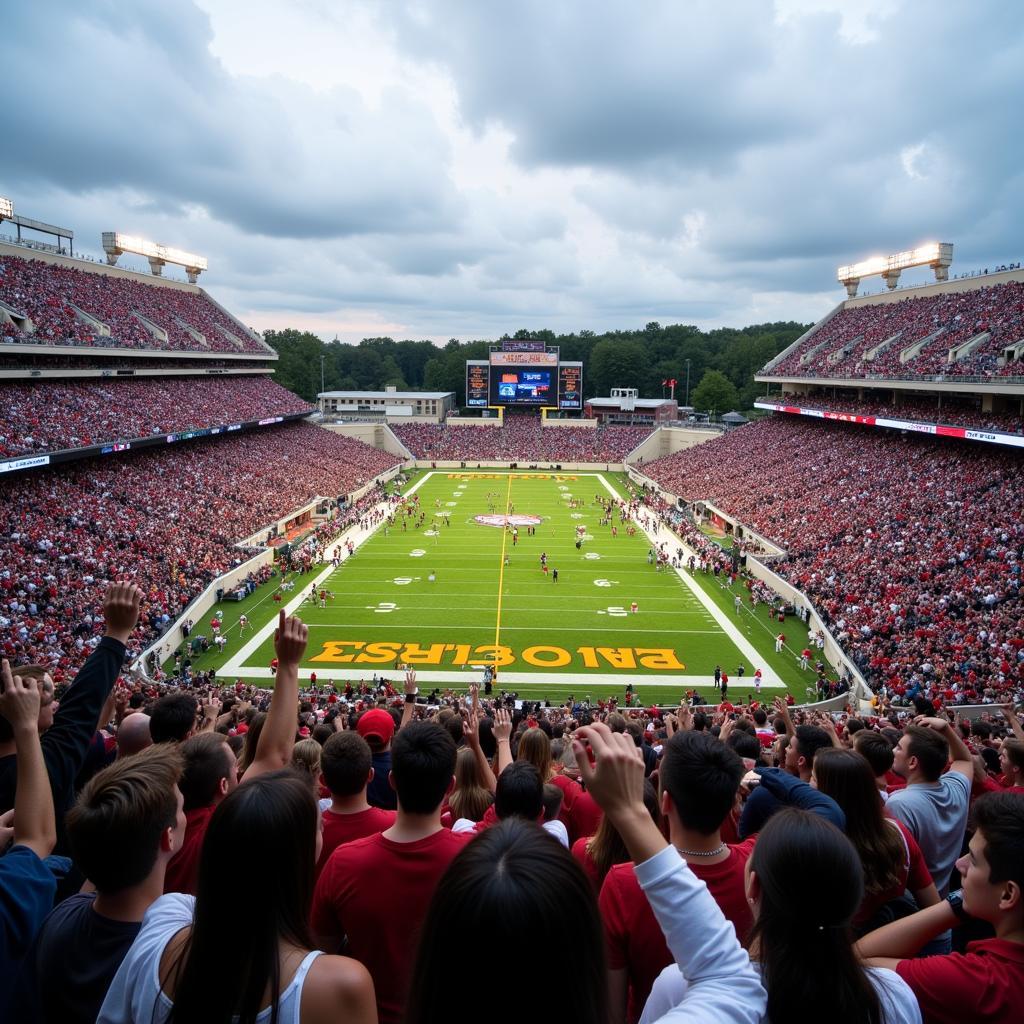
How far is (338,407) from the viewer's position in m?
84.2

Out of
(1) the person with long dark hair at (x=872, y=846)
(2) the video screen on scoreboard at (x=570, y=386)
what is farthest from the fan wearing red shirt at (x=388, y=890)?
(2) the video screen on scoreboard at (x=570, y=386)

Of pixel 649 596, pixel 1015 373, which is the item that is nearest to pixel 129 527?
pixel 649 596

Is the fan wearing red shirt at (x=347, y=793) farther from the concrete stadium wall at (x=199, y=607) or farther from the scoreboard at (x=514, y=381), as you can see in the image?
the scoreboard at (x=514, y=381)

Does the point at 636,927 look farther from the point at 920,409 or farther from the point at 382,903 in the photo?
the point at 920,409

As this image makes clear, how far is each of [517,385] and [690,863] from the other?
7285cm

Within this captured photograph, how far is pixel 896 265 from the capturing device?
54.1 meters

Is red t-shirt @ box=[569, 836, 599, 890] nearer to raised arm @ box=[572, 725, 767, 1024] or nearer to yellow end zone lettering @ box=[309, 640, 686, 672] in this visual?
raised arm @ box=[572, 725, 767, 1024]

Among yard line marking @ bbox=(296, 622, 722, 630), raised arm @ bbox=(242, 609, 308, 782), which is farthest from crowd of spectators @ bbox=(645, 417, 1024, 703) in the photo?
raised arm @ bbox=(242, 609, 308, 782)

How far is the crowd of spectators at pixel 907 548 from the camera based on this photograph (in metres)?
19.4

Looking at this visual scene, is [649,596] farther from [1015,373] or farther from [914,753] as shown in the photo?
[914,753]

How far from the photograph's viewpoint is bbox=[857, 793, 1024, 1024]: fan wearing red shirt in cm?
237

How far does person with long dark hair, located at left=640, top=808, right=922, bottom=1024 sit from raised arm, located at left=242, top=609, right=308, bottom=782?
2206 mm

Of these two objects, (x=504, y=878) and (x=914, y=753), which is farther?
(x=914, y=753)

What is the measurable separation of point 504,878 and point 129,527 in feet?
100
